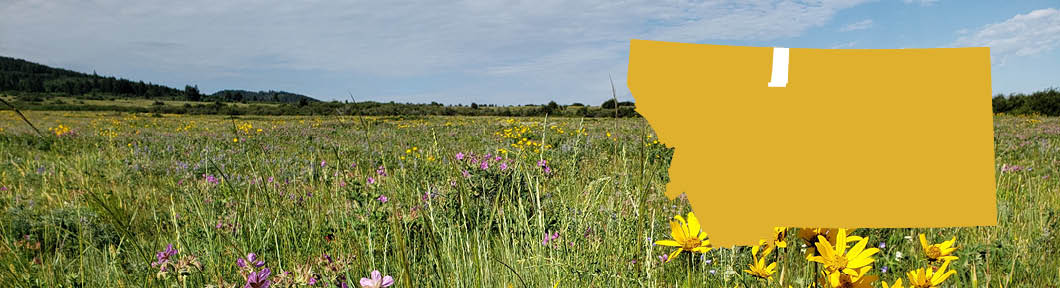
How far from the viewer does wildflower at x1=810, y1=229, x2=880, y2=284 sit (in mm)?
942

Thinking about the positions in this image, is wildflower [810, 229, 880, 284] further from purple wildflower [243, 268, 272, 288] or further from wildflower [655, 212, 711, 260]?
purple wildflower [243, 268, 272, 288]

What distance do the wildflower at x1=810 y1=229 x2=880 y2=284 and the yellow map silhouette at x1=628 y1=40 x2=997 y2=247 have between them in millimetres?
69

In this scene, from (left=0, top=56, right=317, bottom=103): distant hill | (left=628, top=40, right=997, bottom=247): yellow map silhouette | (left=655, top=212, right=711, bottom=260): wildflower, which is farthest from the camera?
(left=0, top=56, right=317, bottom=103): distant hill

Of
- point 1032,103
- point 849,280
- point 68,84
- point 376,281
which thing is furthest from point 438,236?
point 68,84

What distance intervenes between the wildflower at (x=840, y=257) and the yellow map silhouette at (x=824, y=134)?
0.07m

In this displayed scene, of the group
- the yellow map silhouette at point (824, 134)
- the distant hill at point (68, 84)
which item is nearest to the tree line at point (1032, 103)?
the yellow map silhouette at point (824, 134)

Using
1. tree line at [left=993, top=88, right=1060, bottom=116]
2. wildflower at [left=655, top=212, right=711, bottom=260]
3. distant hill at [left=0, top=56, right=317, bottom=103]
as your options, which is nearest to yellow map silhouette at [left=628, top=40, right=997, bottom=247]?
wildflower at [left=655, top=212, right=711, bottom=260]

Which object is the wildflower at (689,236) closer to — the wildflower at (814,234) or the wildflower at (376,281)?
the wildflower at (814,234)

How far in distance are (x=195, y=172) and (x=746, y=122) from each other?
20.2 ft

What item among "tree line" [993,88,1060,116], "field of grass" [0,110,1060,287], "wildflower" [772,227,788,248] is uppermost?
"tree line" [993,88,1060,116]

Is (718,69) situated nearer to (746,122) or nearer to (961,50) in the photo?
(746,122)

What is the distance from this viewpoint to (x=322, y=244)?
245 centimetres

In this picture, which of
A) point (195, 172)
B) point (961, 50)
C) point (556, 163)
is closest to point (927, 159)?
point (961, 50)

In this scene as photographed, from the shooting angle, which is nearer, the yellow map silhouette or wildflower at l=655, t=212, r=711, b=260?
the yellow map silhouette
